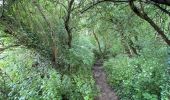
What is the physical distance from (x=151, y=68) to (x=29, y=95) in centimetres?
386

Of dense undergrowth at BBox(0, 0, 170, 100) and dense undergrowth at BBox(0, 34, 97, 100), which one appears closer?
dense undergrowth at BBox(0, 34, 97, 100)

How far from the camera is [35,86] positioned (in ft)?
24.7

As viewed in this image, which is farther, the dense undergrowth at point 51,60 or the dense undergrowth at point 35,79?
the dense undergrowth at point 51,60

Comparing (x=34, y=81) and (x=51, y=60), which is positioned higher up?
(x=51, y=60)

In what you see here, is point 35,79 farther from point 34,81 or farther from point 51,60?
point 51,60

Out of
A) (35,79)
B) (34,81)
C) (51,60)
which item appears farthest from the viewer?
(51,60)

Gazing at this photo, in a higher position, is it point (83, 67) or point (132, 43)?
point (132, 43)

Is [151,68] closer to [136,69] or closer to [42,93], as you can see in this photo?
[136,69]

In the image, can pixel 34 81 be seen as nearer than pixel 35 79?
Yes

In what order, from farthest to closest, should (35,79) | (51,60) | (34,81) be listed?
1. (51,60)
2. (35,79)
3. (34,81)

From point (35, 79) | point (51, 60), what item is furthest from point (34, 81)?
point (51, 60)

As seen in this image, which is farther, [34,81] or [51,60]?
[51,60]

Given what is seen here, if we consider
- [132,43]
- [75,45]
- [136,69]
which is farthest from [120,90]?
[132,43]

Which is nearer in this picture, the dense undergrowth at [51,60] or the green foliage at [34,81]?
the green foliage at [34,81]
